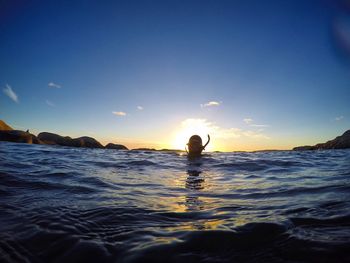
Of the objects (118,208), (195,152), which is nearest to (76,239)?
(118,208)

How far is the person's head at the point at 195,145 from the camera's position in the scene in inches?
584

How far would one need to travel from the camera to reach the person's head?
14.8 meters

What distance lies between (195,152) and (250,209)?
11.4 m

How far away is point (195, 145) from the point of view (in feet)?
48.6

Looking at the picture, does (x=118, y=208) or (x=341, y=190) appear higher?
(x=341, y=190)

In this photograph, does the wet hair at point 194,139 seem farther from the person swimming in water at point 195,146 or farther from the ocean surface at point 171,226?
the ocean surface at point 171,226

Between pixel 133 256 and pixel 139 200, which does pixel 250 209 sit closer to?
pixel 139 200

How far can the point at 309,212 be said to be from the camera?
313 centimetres

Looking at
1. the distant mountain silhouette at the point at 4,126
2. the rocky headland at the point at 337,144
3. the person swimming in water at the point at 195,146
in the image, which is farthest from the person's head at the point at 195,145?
the rocky headland at the point at 337,144

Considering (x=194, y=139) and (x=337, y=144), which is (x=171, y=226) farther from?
(x=337, y=144)

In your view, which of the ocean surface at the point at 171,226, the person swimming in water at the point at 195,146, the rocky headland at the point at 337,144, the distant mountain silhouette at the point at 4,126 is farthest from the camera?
the rocky headland at the point at 337,144

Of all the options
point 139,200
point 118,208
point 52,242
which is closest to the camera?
point 52,242

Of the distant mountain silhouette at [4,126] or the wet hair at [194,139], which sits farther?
the distant mountain silhouette at [4,126]

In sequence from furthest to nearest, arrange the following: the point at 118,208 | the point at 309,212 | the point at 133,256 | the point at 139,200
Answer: the point at 139,200
the point at 118,208
the point at 309,212
the point at 133,256
